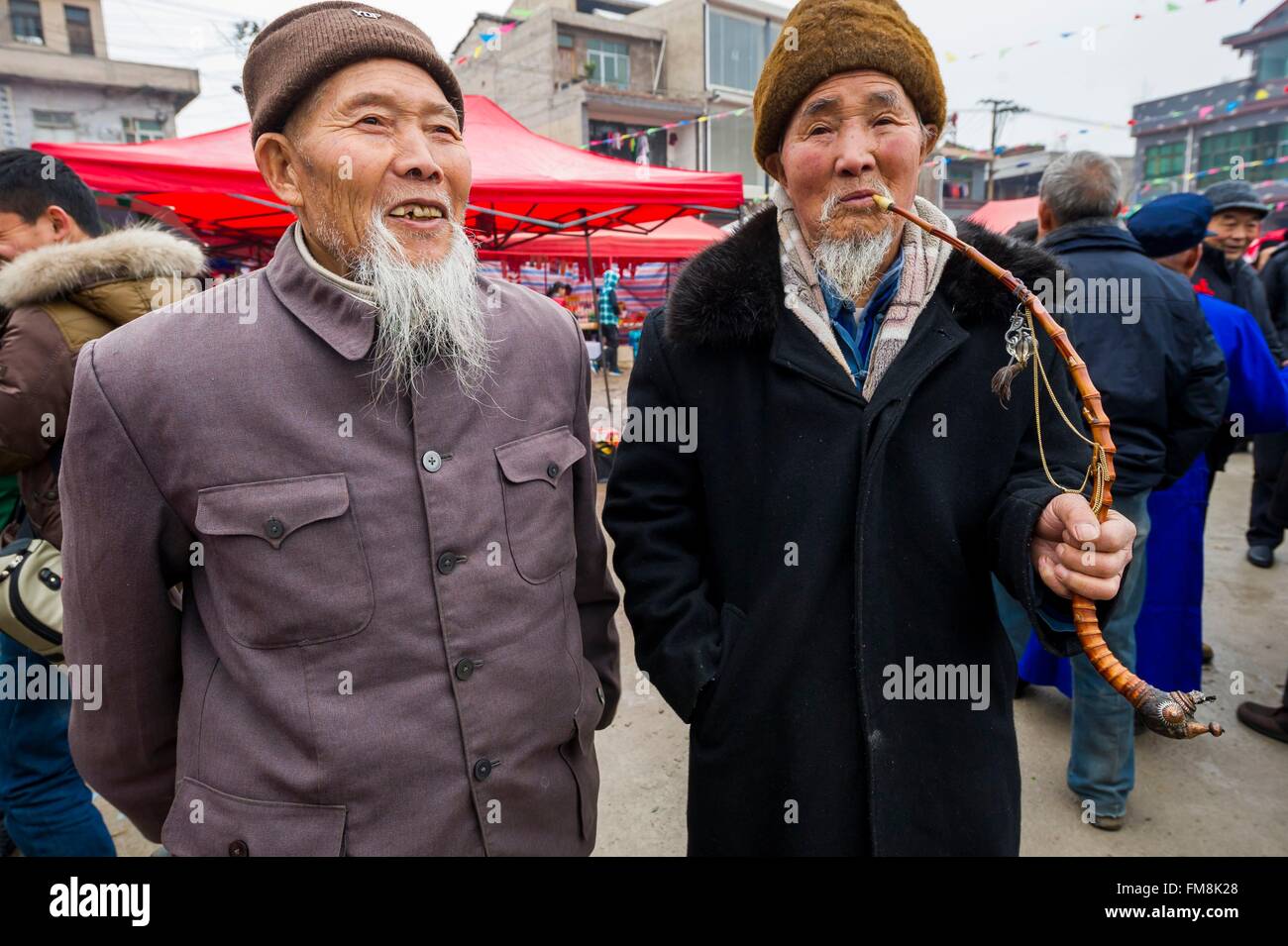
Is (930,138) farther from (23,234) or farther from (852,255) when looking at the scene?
(23,234)

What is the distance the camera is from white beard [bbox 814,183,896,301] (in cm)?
150

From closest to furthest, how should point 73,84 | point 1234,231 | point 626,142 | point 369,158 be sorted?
point 369,158 < point 1234,231 < point 626,142 < point 73,84

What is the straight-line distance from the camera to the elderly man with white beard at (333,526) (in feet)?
3.98

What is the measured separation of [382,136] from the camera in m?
1.35

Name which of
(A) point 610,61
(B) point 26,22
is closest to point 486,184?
(A) point 610,61

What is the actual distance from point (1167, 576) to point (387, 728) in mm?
3257

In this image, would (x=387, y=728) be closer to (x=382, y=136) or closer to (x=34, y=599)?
(x=382, y=136)

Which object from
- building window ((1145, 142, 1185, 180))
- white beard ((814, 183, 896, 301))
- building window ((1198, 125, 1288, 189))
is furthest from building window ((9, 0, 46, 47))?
building window ((1198, 125, 1288, 189))

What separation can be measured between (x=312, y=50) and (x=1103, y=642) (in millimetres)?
1609

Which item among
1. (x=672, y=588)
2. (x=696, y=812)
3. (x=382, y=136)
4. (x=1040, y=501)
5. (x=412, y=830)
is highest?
(x=382, y=136)

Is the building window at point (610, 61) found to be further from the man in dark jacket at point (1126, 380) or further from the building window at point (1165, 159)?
the man in dark jacket at point (1126, 380)

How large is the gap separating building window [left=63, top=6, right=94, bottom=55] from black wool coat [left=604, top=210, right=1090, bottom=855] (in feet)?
119

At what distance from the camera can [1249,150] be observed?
24.6 metres

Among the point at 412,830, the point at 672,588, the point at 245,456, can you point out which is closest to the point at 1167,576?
the point at 672,588
